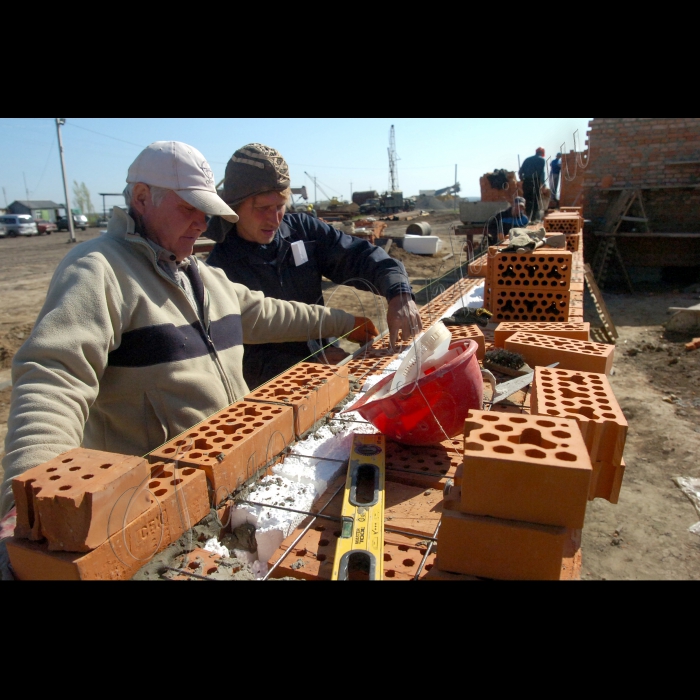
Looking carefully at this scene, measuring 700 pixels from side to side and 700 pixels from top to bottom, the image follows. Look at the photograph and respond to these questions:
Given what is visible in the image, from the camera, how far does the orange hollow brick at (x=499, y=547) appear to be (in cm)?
113

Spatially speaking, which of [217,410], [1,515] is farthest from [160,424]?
[1,515]

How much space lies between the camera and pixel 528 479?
3.72 feet

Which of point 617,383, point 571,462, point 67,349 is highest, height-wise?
point 67,349

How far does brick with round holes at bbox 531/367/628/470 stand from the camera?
1562 mm

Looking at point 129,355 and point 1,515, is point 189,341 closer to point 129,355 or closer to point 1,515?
point 129,355

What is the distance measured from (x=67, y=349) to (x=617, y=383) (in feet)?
22.2

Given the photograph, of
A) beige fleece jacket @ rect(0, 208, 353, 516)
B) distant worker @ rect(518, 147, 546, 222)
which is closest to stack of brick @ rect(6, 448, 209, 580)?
beige fleece jacket @ rect(0, 208, 353, 516)

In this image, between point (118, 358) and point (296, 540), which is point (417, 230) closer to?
point (118, 358)

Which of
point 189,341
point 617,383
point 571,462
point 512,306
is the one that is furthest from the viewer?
point 617,383

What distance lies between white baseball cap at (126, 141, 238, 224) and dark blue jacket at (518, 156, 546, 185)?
1054cm

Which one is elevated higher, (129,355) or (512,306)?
(129,355)

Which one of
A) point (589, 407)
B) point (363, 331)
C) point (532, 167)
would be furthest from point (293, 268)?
point (532, 167)

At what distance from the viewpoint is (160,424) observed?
193 cm

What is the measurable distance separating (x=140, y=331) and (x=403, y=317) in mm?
1374
